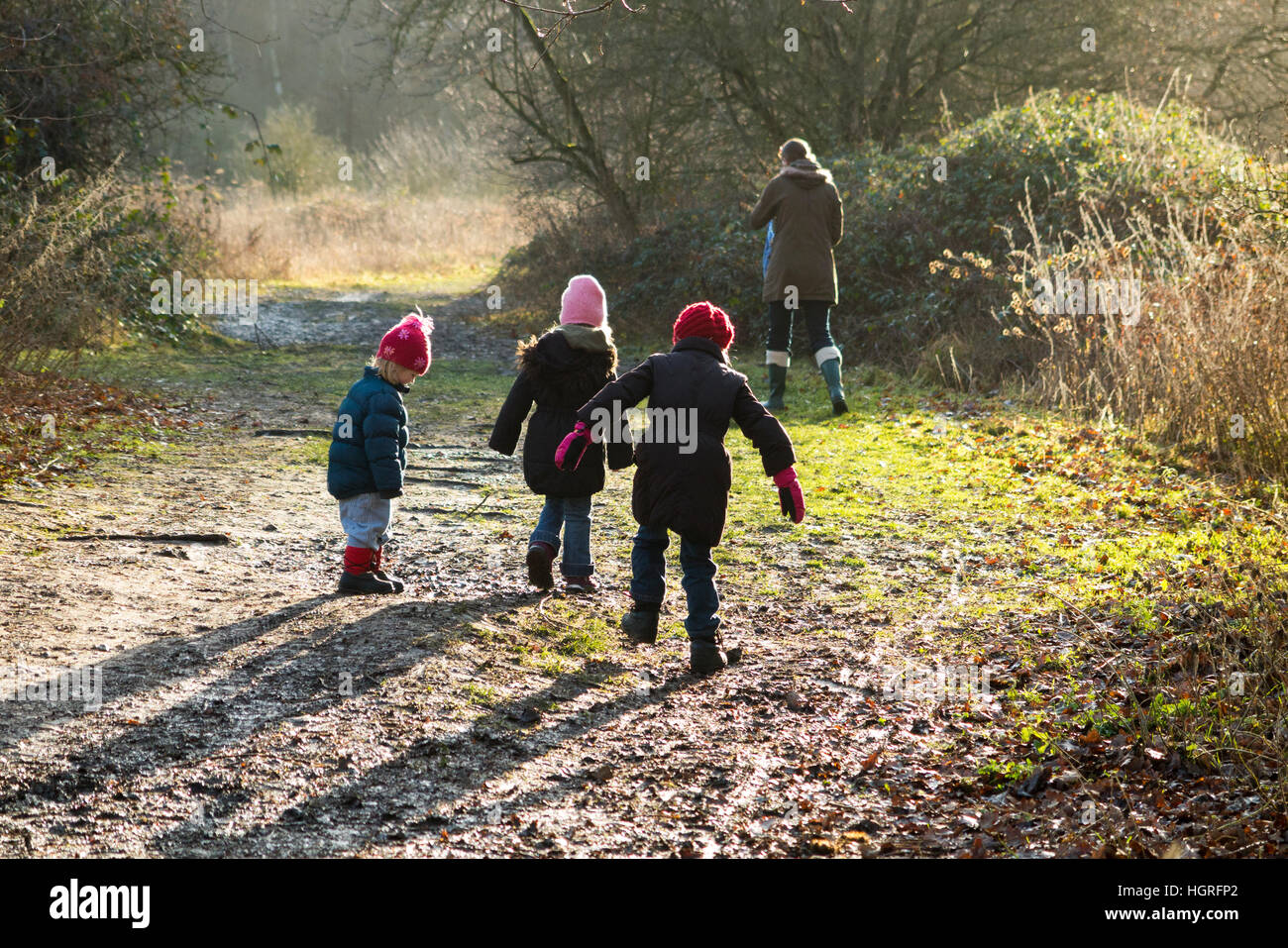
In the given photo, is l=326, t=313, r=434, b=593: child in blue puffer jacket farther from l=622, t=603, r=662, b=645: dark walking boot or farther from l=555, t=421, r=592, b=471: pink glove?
l=622, t=603, r=662, b=645: dark walking boot

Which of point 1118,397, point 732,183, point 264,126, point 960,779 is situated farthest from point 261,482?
point 264,126

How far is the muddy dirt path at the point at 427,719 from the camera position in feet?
11.1

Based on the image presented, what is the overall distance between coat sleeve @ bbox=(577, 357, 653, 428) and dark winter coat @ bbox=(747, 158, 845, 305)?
5.36 m

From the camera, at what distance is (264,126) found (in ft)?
127

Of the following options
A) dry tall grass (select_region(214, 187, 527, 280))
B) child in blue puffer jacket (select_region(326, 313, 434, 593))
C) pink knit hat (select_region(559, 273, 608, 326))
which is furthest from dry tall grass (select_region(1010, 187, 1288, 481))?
dry tall grass (select_region(214, 187, 527, 280))

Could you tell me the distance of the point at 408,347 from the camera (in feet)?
17.7

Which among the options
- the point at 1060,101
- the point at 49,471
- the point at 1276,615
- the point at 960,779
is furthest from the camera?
the point at 1060,101

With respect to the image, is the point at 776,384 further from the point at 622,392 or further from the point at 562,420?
the point at 622,392

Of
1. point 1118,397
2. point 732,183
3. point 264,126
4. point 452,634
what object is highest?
point 264,126

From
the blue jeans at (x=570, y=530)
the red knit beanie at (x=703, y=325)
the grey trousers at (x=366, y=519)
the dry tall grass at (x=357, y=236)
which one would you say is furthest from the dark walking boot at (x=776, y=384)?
the dry tall grass at (x=357, y=236)

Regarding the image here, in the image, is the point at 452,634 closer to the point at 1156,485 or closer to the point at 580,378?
the point at 580,378

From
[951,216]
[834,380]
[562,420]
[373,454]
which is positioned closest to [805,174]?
[834,380]

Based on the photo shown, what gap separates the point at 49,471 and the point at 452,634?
12.7ft

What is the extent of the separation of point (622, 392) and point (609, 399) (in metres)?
0.07
